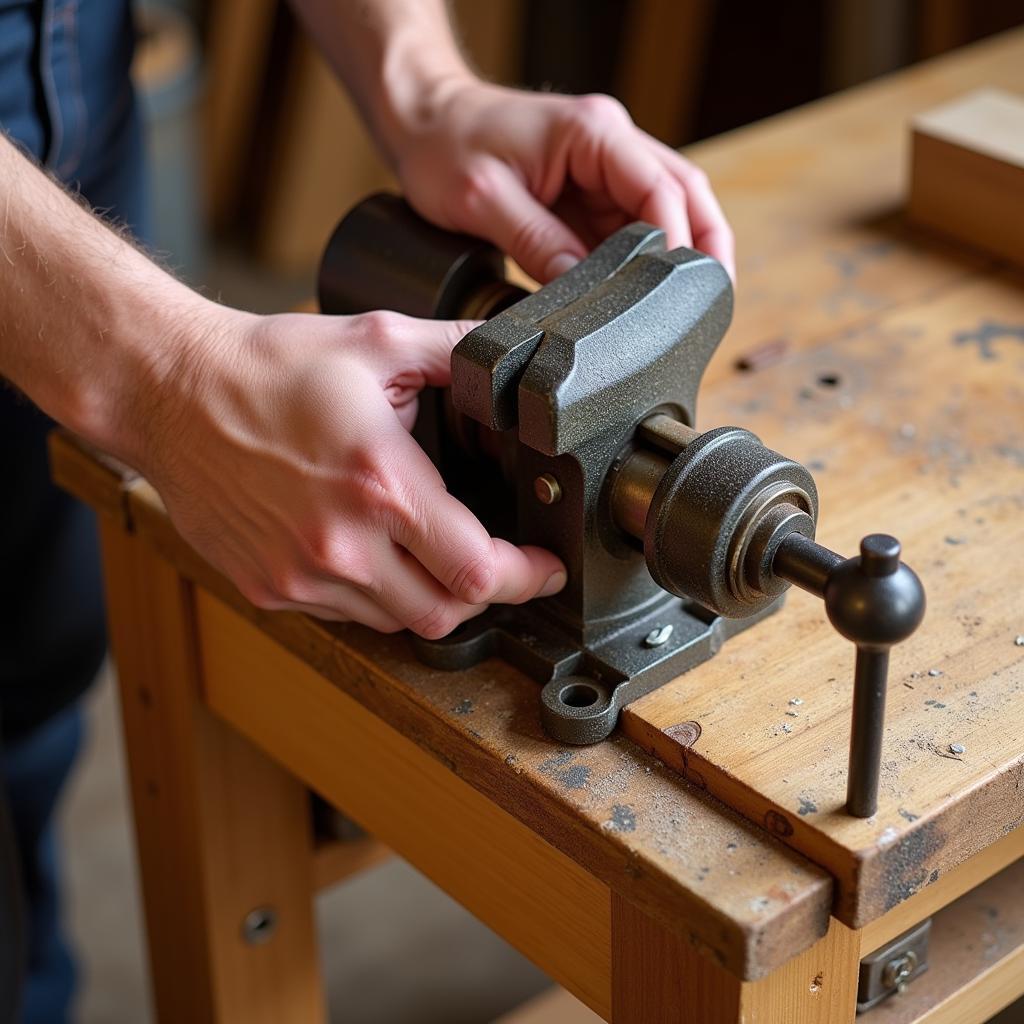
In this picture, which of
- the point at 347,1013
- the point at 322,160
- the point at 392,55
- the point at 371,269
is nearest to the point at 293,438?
the point at 371,269

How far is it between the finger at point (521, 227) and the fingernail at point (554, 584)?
258 mm

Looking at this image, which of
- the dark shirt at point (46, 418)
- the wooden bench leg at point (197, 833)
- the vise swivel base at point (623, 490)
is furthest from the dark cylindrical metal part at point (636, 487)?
the dark shirt at point (46, 418)

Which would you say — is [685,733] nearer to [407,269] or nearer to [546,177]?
[407,269]

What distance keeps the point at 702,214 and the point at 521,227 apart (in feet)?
0.38

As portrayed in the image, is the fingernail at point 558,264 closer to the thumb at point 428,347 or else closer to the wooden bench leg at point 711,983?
the thumb at point 428,347

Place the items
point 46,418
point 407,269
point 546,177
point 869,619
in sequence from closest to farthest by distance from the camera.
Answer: point 869,619
point 407,269
point 546,177
point 46,418

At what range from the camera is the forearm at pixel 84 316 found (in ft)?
2.55

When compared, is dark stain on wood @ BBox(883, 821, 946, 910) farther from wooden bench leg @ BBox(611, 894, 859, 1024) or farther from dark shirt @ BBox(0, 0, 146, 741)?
dark shirt @ BBox(0, 0, 146, 741)

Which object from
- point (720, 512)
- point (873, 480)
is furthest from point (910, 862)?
point (873, 480)

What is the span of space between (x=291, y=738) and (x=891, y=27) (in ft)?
6.27

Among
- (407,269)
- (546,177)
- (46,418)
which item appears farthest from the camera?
(46,418)

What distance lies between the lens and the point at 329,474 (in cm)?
72

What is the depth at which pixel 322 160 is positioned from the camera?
2.93 meters

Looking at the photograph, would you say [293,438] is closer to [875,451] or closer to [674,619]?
[674,619]
